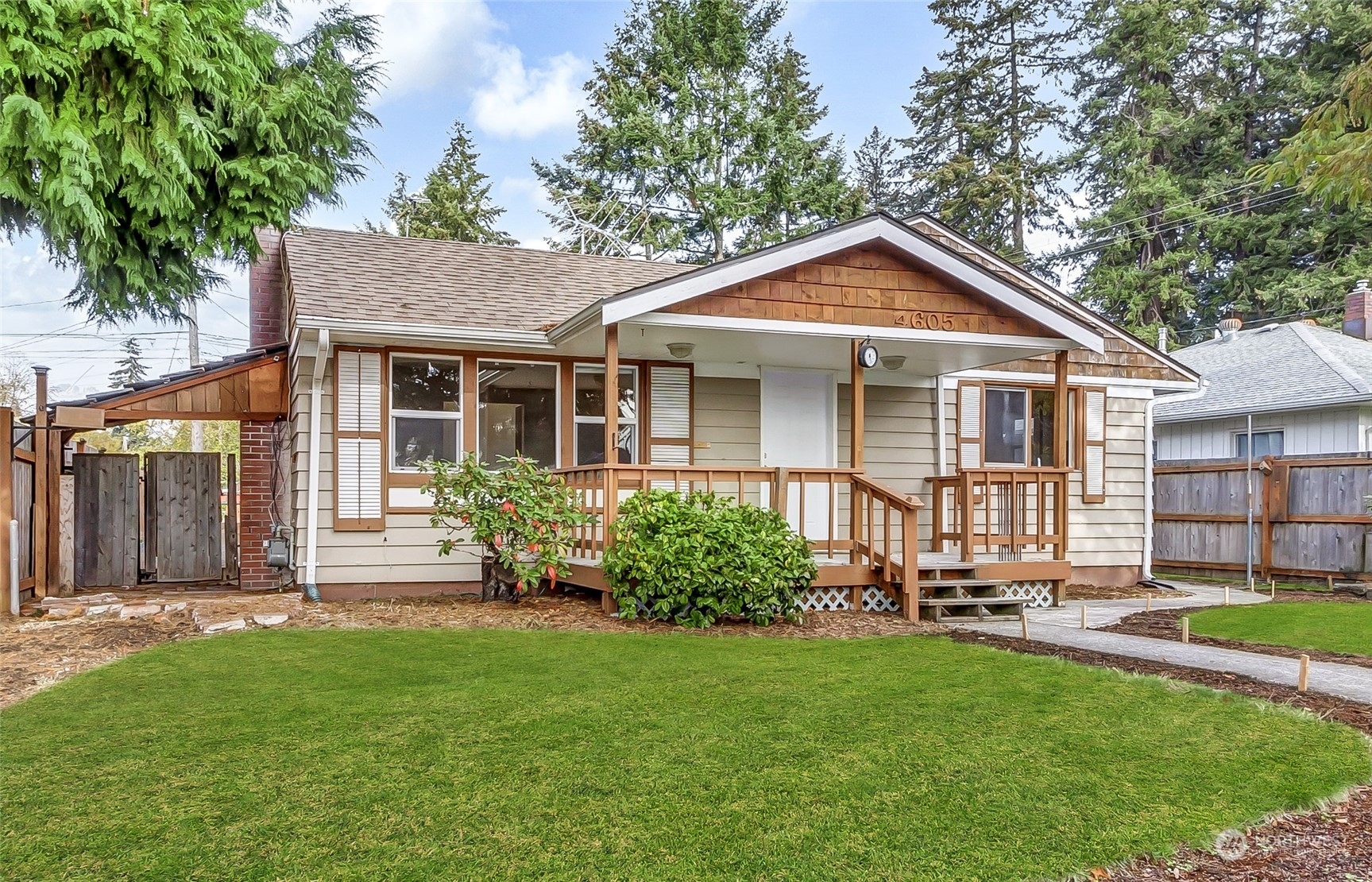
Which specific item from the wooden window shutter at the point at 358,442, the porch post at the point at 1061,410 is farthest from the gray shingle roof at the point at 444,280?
the porch post at the point at 1061,410

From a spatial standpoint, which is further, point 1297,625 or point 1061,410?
point 1061,410

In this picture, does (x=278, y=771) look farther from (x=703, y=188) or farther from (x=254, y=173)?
(x=703, y=188)

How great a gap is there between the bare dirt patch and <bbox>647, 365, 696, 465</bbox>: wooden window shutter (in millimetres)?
2014

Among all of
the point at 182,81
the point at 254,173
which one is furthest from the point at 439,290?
the point at 182,81

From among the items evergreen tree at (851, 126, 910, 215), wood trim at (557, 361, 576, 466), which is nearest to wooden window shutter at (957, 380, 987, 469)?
wood trim at (557, 361, 576, 466)

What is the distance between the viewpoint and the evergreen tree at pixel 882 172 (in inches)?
1119

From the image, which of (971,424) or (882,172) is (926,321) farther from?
(882,172)

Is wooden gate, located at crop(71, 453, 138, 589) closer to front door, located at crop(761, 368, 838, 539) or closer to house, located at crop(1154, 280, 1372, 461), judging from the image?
front door, located at crop(761, 368, 838, 539)

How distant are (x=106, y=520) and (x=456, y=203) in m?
17.8

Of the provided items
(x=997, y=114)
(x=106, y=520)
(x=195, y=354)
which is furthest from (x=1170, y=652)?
(x=195, y=354)

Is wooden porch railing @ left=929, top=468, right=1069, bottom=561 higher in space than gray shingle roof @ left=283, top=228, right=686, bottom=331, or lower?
lower

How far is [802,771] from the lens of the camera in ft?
10.5

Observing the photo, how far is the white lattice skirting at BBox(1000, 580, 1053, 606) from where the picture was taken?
840 centimetres

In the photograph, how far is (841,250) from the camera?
743cm
